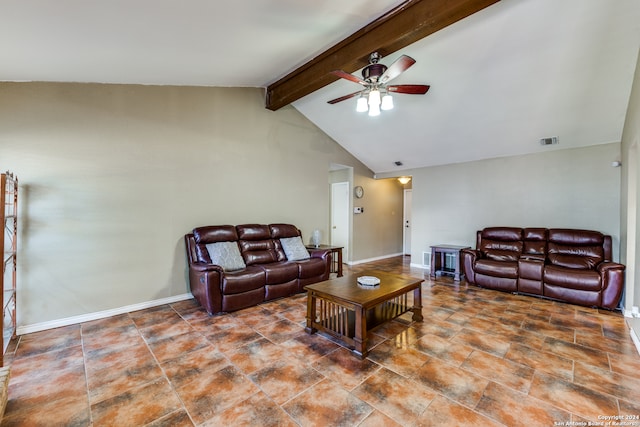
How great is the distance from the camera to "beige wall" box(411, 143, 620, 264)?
424 cm

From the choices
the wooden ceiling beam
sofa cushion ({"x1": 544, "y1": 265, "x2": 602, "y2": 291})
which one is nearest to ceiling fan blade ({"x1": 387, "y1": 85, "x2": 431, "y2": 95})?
the wooden ceiling beam

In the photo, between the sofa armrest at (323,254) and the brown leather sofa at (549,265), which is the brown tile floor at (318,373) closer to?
the brown leather sofa at (549,265)

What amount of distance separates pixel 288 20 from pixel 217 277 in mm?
2850

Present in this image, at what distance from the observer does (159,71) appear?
3248 mm

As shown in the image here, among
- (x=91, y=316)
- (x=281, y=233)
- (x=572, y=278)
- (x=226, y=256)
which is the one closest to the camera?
(x=91, y=316)

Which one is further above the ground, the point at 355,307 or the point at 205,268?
the point at 205,268

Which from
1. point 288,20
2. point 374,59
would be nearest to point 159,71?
point 288,20

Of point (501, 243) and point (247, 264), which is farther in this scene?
point (501, 243)

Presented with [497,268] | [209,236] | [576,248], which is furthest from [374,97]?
[576,248]

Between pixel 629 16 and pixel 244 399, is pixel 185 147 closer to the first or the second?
pixel 244 399

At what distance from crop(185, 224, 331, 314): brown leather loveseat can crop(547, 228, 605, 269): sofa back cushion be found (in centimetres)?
347

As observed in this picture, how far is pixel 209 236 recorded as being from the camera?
398 cm

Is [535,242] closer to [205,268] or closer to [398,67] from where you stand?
[398,67]

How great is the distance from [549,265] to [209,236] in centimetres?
497
